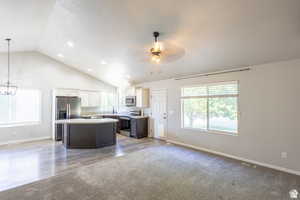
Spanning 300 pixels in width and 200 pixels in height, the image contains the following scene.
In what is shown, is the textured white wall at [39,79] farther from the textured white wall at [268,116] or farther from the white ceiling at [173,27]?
the textured white wall at [268,116]

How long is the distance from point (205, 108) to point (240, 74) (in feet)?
4.81

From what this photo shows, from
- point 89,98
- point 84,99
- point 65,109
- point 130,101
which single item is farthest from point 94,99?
point 130,101

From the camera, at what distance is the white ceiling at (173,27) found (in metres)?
2.56

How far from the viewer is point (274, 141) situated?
3.71 m

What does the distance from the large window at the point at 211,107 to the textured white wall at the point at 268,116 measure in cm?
22

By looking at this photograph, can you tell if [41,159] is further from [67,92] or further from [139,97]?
[139,97]

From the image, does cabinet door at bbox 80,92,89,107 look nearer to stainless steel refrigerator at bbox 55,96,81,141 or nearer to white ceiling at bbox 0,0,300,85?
stainless steel refrigerator at bbox 55,96,81,141

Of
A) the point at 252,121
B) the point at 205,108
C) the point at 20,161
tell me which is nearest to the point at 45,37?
the point at 20,161

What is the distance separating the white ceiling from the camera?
2.56 meters

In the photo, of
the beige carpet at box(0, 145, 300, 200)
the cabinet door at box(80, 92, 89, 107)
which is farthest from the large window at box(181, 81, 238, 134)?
the cabinet door at box(80, 92, 89, 107)

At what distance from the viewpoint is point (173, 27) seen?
3133 millimetres

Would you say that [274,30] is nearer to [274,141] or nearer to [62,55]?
[274,141]

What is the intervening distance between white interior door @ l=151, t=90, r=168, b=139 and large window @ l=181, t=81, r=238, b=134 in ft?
2.89

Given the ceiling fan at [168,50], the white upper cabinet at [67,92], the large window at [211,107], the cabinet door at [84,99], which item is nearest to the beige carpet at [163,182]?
the large window at [211,107]
